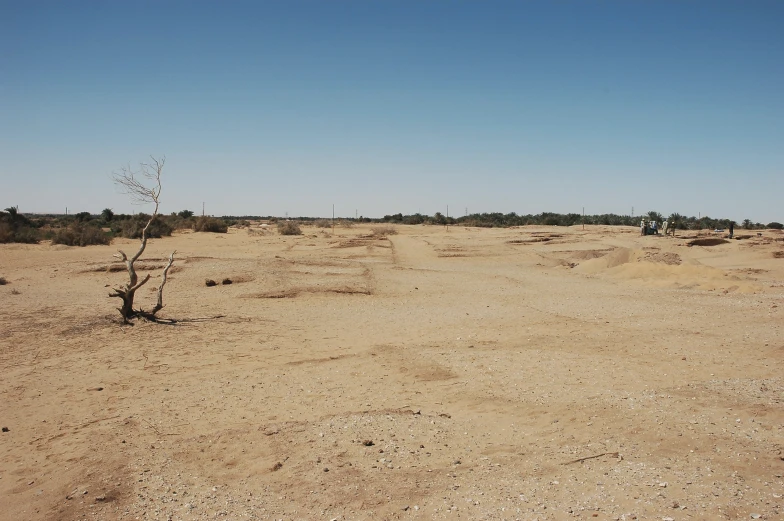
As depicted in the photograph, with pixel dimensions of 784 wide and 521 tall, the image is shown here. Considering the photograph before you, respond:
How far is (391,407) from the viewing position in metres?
6.83

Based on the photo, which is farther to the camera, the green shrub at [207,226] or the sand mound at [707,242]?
the green shrub at [207,226]

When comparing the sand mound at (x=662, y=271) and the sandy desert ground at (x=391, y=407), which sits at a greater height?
the sand mound at (x=662, y=271)

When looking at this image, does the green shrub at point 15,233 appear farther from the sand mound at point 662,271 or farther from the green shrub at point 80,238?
the sand mound at point 662,271

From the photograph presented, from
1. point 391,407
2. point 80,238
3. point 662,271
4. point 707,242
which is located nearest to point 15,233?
point 80,238

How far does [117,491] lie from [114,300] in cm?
1009

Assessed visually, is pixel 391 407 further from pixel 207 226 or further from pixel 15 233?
pixel 207 226

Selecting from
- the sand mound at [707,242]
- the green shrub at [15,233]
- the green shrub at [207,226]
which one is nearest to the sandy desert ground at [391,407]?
the sand mound at [707,242]

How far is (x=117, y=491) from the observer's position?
16.0 feet

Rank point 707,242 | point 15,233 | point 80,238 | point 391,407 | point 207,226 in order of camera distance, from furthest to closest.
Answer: point 207,226
point 15,233
point 80,238
point 707,242
point 391,407

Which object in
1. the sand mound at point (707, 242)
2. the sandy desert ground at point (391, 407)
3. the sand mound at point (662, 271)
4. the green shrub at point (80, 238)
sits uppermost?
the sand mound at point (707, 242)

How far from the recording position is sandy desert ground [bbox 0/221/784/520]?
467cm

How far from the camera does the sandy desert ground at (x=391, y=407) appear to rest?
15.3 feet

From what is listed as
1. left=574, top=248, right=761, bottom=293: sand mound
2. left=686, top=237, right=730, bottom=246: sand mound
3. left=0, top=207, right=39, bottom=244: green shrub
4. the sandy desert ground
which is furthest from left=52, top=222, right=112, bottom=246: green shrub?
left=686, top=237, right=730, bottom=246: sand mound

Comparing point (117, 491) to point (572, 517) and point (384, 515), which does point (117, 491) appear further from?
point (572, 517)
